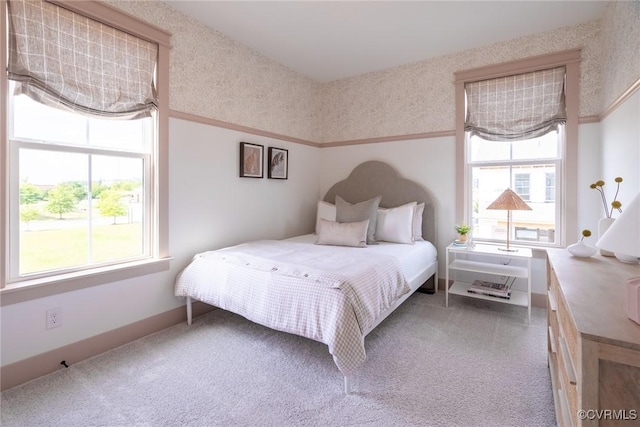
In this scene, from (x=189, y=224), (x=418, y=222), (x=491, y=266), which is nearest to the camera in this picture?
(x=189, y=224)

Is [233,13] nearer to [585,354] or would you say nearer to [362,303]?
[362,303]

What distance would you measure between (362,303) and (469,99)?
8.96 feet

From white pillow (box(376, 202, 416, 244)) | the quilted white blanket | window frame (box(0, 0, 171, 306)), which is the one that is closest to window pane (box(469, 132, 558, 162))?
white pillow (box(376, 202, 416, 244))

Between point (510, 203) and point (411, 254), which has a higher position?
point (510, 203)

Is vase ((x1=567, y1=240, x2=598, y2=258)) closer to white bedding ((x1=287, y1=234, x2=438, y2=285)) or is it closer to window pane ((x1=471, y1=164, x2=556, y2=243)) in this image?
white bedding ((x1=287, y1=234, x2=438, y2=285))

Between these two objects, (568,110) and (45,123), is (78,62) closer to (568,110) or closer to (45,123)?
(45,123)

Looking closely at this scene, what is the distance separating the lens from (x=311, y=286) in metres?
1.92

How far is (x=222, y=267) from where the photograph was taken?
2389 mm

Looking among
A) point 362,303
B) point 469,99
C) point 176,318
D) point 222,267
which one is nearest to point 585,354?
point 362,303

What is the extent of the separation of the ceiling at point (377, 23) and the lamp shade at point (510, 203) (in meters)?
1.58

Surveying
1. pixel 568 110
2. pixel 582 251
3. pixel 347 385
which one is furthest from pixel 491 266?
pixel 347 385

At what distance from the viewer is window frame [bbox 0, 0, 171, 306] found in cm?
180

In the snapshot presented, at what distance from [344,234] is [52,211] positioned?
230cm

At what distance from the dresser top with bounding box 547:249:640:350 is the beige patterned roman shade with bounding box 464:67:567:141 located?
1929 mm
